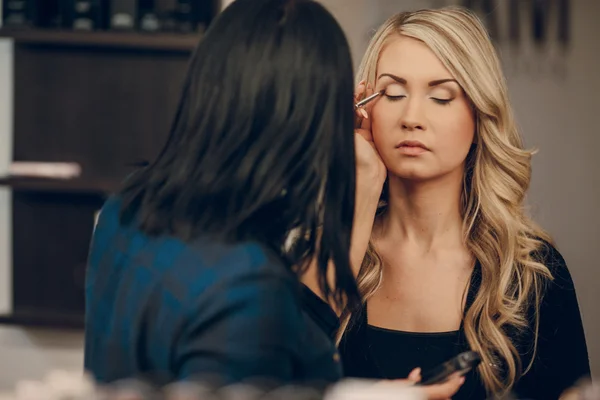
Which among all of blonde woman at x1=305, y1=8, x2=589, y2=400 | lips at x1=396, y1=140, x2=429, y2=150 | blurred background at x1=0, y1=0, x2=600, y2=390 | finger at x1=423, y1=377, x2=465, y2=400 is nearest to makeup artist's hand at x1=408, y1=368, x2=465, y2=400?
finger at x1=423, y1=377, x2=465, y2=400

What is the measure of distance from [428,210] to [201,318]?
2.54 ft

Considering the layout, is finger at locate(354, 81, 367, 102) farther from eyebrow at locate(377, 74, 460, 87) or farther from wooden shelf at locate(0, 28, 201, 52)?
wooden shelf at locate(0, 28, 201, 52)

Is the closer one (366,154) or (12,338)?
(366,154)

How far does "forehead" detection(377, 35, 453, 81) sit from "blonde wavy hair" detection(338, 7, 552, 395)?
0.5 inches

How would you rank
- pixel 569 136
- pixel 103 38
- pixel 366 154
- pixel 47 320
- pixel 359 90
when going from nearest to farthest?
pixel 366 154 → pixel 359 90 → pixel 103 38 → pixel 47 320 → pixel 569 136

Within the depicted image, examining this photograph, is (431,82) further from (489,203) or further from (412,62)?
(489,203)

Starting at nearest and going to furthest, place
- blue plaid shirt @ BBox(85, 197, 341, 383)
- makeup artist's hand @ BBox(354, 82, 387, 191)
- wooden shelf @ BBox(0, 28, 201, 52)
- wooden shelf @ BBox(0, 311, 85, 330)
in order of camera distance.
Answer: blue plaid shirt @ BBox(85, 197, 341, 383) < makeup artist's hand @ BBox(354, 82, 387, 191) < wooden shelf @ BBox(0, 28, 201, 52) < wooden shelf @ BBox(0, 311, 85, 330)

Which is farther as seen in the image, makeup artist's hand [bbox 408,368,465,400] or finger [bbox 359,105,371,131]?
finger [bbox 359,105,371,131]

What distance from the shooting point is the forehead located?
1.39 meters

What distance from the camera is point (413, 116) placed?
4.54 ft

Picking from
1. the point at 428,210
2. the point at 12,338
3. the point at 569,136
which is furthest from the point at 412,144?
the point at 569,136

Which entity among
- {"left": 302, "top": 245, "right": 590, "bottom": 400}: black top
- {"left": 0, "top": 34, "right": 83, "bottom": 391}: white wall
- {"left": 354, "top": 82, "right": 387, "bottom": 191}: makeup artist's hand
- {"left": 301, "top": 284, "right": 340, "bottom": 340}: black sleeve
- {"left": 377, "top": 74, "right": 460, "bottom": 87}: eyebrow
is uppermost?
{"left": 377, "top": 74, "right": 460, "bottom": 87}: eyebrow

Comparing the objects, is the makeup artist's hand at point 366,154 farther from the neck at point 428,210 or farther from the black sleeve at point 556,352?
the black sleeve at point 556,352

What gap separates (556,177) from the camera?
10.8 feet
